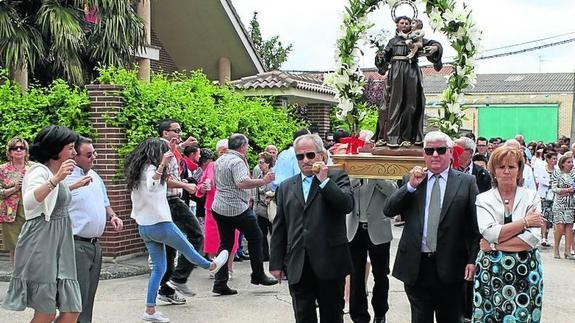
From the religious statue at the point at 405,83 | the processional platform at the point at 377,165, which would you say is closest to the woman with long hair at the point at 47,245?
the processional platform at the point at 377,165

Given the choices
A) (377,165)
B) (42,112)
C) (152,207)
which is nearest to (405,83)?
(377,165)

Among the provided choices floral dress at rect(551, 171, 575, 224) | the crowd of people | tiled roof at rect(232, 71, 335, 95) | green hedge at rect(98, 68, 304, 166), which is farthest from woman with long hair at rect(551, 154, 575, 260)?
tiled roof at rect(232, 71, 335, 95)

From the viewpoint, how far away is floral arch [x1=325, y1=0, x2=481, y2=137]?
24.3 feet

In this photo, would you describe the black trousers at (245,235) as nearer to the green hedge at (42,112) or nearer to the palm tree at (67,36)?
the green hedge at (42,112)

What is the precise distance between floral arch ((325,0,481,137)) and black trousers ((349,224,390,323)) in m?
1.34

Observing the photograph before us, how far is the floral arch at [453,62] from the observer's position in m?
7.41

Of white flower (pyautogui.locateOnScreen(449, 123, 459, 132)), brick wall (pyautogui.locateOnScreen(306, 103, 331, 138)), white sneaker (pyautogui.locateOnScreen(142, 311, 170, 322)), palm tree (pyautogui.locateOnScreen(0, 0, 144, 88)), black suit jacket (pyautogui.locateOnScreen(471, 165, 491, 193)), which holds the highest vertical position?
palm tree (pyautogui.locateOnScreen(0, 0, 144, 88))

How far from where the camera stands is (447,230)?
5.71m

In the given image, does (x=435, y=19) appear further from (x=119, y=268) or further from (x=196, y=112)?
(x=196, y=112)

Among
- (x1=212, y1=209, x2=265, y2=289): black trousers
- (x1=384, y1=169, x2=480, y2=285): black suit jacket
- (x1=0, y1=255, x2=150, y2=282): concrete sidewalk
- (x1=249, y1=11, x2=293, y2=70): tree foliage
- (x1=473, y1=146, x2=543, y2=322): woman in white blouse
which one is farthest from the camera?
(x1=249, y1=11, x2=293, y2=70): tree foliage

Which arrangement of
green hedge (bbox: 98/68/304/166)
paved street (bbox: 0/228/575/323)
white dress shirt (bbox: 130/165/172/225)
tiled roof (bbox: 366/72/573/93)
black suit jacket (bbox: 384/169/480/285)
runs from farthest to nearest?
1. tiled roof (bbox: 366/72/573/93)
2. green hedge (bbox: 98/68/304/166)
3. paved street (bbox: 0/228/575/323)
4. white dress shirt (bbox: 130/165/172/225)
5. black suit jacket (bbox: 384/169/480/285)

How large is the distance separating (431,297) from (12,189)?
6.50 metres

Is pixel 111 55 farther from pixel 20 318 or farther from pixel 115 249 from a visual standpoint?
pixel 20 318

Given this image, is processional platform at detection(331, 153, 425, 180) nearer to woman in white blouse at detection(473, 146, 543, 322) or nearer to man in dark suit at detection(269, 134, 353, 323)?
man in dark suit at detection(269, 134, 353, 323)
